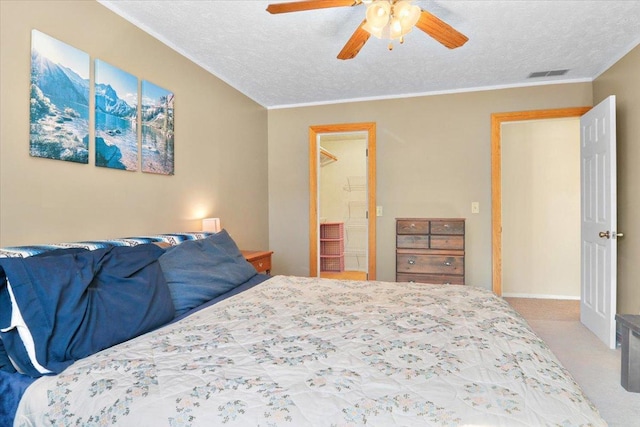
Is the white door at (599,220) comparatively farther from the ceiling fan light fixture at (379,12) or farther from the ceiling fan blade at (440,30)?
the ceiling fan light fixture at (379,12)

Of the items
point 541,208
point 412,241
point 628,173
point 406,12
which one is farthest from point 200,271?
point 541,208

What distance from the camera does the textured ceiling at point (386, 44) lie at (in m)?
2.50

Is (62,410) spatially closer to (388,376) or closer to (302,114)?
(388,376)

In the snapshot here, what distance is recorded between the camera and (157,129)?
2809 millimetres

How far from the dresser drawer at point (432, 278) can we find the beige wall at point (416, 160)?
1.79ft

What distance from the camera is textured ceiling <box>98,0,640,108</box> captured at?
2500 millimetres

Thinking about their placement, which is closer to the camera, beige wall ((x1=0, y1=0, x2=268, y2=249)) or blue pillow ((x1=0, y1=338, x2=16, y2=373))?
blue pillow ((x1=0, y1=338, x2=16, y2=373))

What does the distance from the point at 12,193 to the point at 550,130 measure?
550cm

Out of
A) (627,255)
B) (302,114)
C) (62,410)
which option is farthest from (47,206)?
(627,255)

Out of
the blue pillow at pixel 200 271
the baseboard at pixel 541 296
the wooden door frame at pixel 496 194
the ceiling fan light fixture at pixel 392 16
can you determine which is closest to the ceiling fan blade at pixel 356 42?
the ceiling fan light fixture at pixel 392 16

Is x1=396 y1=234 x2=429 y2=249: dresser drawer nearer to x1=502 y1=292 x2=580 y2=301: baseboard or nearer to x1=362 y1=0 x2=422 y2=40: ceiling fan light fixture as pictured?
x1=502 y1=292 x2=580 y2=301: baseboard

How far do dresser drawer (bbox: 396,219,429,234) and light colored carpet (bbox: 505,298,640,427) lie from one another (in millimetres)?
1440

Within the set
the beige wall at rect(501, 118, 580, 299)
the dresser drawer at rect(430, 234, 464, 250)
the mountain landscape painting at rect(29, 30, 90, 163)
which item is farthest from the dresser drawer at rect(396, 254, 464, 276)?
the mountain landscape painting at rect(29, 30, 90, 163)

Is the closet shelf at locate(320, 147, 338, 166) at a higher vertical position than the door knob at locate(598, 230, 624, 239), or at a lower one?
higher
